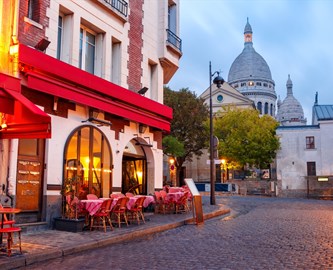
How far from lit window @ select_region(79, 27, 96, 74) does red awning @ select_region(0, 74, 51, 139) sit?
5074 mm

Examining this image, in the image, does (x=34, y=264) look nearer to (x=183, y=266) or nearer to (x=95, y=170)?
(x=183, y=266)

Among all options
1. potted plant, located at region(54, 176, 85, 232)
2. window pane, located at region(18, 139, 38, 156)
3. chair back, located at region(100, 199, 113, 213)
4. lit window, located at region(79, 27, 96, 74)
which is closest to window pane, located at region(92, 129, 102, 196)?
potted plant, located at region(54, 176, 85, 232)

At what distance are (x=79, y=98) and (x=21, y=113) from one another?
3.40m

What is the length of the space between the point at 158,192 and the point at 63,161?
569 cm

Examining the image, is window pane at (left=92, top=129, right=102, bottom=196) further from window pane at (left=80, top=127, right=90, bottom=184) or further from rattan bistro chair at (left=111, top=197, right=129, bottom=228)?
rattan bistro chair at (left=111, top=197, right=129, bottom=228)

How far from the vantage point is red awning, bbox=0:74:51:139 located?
8547 mm

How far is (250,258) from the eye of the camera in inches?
304

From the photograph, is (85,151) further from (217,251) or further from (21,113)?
(217,251)

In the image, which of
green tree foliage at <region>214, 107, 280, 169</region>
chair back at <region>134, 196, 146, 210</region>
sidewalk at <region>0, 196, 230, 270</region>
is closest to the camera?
sidewalk at <region>0, 196, 230, 270</region>

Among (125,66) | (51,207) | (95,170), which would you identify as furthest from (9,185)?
(125,66)

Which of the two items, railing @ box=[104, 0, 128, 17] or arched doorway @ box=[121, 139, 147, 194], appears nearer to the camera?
railing @ box=[104, 0, 128, 17]

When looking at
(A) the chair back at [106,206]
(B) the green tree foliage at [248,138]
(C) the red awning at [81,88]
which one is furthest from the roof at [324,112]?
(A) the chair back at [106,206]

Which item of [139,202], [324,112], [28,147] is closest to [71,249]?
[28,147]

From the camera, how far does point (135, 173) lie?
17.6m
